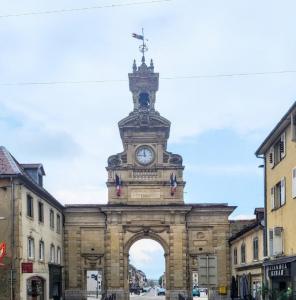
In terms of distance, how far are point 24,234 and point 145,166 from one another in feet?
65.9

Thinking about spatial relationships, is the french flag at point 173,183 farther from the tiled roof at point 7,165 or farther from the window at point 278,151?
the window at point 278,151

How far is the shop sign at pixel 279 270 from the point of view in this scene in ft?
86.4

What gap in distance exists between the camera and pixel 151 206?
5628 cm

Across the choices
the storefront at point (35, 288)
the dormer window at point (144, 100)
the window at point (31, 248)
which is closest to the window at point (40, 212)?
the window at point (31, 248)

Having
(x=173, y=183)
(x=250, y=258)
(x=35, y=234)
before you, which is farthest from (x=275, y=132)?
Result: (x=173, y=183)

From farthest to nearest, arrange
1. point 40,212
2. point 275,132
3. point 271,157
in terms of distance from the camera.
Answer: point 40,212 → point 271,157 → point 275,132

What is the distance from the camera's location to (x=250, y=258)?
146 feet

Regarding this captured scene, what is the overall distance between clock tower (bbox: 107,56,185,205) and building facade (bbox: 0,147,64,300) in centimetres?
1011

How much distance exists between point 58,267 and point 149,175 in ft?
37.7

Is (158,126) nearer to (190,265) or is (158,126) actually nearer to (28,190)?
(190,265)

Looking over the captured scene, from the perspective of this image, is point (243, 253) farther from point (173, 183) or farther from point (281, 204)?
point (281, 204)

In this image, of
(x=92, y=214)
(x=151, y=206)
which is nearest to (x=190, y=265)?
(x=151, y=206)

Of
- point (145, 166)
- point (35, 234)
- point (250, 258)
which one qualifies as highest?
point (145, 166)

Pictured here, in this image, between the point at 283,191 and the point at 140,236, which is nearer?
the point at 283,191
